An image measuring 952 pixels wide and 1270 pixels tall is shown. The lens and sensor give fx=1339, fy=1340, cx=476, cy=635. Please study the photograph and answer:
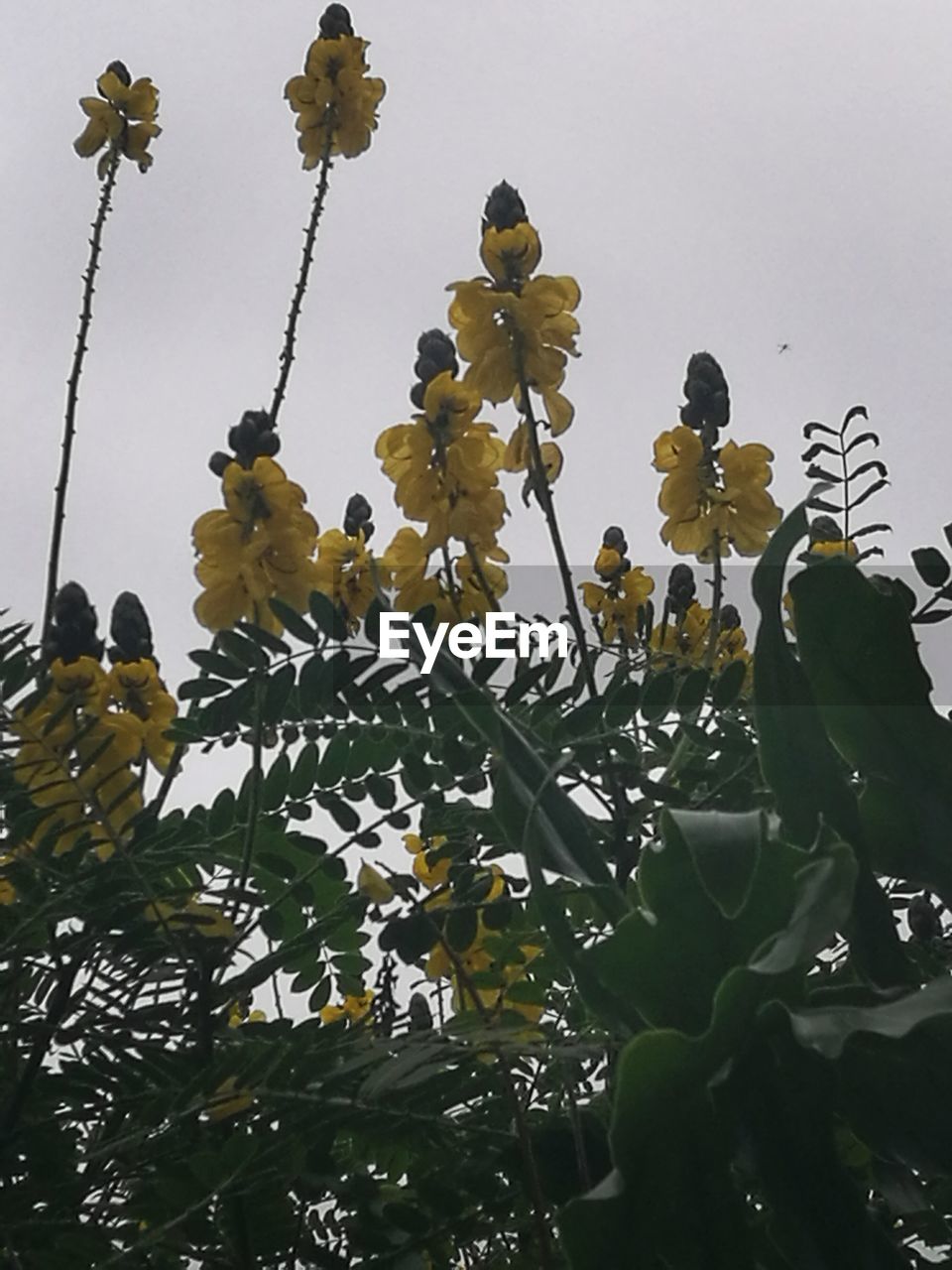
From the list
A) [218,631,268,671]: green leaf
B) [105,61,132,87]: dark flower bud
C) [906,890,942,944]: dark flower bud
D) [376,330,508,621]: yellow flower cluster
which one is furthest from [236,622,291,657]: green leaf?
[105,61,132,87]: dark flower bud

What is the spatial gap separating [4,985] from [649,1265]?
329 millimetres

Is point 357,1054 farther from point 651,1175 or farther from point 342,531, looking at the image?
point 342,531

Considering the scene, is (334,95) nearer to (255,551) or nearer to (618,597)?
(618,597)

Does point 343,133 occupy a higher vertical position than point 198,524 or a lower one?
higher

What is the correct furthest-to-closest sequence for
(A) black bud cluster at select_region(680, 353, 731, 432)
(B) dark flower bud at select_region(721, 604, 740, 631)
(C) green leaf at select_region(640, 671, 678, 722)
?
(B) dark flower bud at select_region(721, 604, 740, 631), (A) black bud cluster at select_region(680, 353, 731, 432), (C) green leaf at select_region(640, 671, 678, 722)

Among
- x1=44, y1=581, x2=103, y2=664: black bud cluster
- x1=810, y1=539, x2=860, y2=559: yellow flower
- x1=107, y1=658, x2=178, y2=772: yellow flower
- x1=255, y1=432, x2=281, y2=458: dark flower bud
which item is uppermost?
x1=810, y1=539, x2=860, y2=559: yellow flower

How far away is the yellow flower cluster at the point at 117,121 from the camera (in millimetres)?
1765

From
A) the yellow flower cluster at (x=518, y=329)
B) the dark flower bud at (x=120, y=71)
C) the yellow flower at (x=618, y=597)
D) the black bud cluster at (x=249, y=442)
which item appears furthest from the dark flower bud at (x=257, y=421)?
the dark flower bud at (x=120, y=71)

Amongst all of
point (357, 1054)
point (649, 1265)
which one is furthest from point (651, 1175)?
point (357, 1054)

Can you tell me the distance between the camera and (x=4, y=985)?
0.51m

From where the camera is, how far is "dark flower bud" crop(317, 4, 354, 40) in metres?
1.66

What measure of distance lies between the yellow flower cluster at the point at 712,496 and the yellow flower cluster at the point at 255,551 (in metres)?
0.61

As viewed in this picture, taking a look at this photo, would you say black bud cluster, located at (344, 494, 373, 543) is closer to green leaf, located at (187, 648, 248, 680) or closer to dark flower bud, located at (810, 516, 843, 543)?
dark flower bud, located at (810, 516, 843, 543)

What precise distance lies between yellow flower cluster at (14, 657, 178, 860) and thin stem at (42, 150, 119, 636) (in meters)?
0.24
